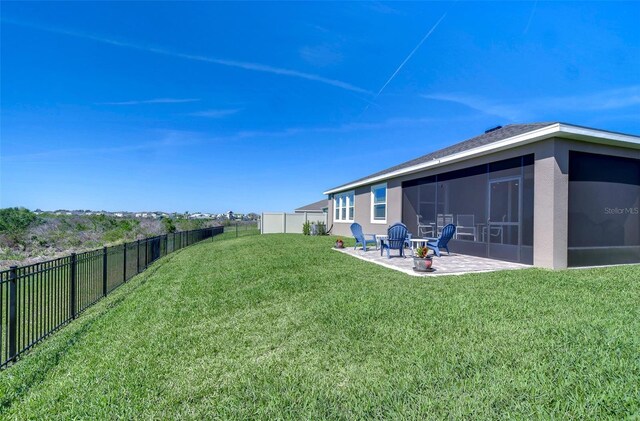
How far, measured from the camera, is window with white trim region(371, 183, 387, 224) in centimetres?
1479

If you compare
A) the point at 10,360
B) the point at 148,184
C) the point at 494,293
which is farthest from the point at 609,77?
the point at 148,184

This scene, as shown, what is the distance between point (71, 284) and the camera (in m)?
5.01

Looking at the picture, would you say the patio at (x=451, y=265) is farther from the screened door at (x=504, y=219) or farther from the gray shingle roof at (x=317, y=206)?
the gray shingle roof at (x=317, y=206)

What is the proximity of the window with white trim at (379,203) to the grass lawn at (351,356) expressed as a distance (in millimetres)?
9562

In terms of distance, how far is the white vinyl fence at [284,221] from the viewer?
23672 millimetres

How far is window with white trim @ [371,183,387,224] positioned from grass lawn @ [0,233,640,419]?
31.4ft

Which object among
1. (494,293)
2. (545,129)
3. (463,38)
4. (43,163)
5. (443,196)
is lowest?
(494,293)

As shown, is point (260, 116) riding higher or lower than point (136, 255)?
higher

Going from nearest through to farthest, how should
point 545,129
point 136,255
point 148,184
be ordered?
point 545,129 < point 136,255 < point 148,184

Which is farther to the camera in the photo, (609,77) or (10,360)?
(609,77)

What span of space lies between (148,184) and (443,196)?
29.3 meters

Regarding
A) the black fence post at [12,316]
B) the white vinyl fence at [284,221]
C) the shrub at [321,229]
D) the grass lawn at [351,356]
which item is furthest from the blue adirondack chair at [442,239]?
the white vinyl fence at [284,221]

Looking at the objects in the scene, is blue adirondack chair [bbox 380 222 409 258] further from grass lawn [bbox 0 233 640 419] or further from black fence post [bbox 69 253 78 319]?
black fence post [bbox 69 253 78 319]

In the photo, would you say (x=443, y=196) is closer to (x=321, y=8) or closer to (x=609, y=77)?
(x=321, y=8)
